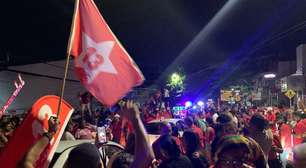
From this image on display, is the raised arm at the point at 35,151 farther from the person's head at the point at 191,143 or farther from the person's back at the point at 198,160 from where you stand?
the person's head at the point at 191,143

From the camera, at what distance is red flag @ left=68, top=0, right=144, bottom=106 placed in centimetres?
466

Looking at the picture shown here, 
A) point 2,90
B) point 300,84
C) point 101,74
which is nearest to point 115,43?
point 101,74

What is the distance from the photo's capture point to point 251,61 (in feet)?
216

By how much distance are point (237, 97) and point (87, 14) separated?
119ft

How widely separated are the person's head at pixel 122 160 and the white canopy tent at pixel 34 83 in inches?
618

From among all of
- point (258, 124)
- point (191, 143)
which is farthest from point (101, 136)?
point (258, 124)

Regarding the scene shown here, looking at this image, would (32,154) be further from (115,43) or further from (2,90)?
(2,90)

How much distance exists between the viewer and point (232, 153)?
12.1ft

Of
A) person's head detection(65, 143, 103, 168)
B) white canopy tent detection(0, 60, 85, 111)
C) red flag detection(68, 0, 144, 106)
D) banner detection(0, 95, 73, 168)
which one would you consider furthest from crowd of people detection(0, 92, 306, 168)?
white canopy tent detection(0, 60, 85, 111)

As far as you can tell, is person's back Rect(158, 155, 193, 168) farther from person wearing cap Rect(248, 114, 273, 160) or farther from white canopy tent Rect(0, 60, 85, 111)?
white canopy tent Rect(0, 60, 85, 111)

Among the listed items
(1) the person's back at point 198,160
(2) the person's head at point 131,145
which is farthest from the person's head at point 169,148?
(1) the person's back at point 198,160

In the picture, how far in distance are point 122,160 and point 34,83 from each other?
19.9 meters

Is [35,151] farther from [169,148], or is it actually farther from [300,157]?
[169,148]

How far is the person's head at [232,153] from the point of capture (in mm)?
3629
